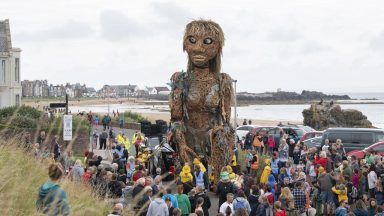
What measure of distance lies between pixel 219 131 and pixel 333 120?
31.0m

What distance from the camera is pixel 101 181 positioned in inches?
593

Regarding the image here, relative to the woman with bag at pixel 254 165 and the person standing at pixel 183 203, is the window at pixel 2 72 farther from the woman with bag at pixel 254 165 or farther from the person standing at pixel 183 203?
the person standing at pixel 183 203

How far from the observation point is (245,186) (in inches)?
631

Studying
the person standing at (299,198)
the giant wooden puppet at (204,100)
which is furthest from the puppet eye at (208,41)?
the person standing at (299,198)

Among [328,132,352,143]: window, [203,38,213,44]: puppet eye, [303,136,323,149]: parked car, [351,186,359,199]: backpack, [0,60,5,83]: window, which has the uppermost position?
[203,38,213,44]: puppet eye

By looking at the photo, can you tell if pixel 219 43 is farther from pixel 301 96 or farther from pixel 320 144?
pixel 301 96

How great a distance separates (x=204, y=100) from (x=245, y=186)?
464 cm

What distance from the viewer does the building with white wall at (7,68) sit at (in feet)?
140

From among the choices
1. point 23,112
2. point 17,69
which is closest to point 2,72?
point 17,69

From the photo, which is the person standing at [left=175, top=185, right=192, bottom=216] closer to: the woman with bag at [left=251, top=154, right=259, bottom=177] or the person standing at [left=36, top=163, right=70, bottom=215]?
the person standing at [left=36, top=163, right=70, bottom=215]

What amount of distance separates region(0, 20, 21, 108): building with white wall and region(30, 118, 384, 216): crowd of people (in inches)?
841

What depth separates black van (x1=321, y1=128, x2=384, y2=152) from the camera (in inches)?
1101

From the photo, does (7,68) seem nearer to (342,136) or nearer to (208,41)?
(342,136)

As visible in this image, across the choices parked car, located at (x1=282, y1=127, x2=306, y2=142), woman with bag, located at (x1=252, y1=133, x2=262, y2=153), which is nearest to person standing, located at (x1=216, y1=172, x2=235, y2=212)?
woman with bag, located at (x1=252, y1=133, x2=262, y2=153)
